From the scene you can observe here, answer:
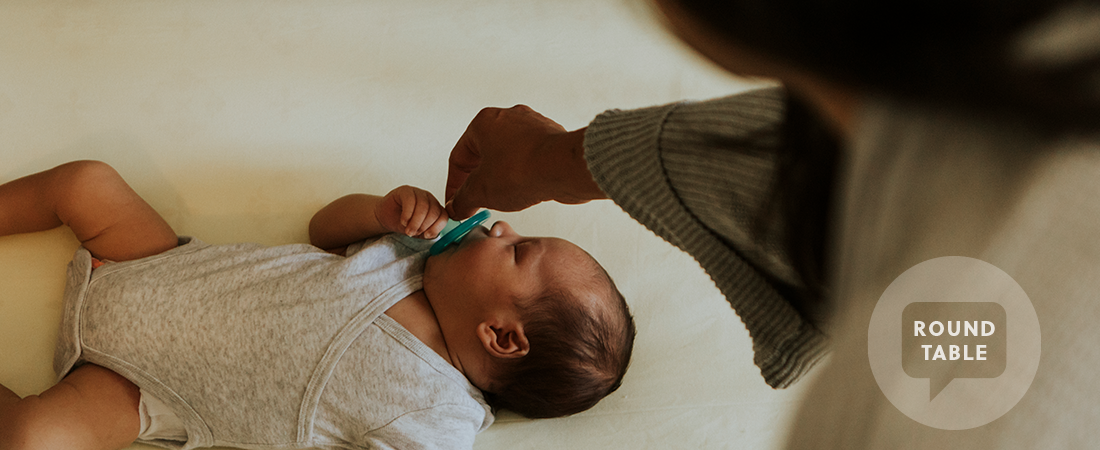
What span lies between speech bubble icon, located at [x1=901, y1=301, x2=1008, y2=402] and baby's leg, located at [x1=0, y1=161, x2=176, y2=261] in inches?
36.9

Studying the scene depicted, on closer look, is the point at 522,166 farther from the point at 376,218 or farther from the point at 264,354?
the point at 264,354

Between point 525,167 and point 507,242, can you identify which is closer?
point 525,167

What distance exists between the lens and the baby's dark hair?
85cm

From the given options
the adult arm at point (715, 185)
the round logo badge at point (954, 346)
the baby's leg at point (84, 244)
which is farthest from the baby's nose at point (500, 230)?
the round logo badge at point (954, 346)

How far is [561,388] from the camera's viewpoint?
0.87 m

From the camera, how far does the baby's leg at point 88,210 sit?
883 millimetres

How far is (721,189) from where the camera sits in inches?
20.1

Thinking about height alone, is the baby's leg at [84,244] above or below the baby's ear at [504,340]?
above

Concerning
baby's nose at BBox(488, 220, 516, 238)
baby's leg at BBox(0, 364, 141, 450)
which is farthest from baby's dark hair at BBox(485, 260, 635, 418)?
baby's leg at BBox(0, 364, 141, 450)

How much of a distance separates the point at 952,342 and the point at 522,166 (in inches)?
17.4

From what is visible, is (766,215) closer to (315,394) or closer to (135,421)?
(315,394)

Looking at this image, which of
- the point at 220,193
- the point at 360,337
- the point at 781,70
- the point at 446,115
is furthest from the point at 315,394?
the point at 781,70

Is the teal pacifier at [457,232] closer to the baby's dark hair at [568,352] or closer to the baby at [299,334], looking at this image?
the baby at [299,334]

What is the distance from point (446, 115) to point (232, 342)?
50 cm
